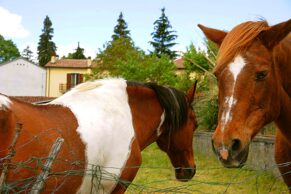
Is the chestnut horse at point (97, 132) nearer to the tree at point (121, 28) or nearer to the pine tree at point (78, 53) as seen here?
the tree at point (121, 28)

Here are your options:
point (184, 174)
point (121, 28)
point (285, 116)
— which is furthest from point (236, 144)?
point (121, 28)

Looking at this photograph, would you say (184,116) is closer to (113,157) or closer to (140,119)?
(140,119)

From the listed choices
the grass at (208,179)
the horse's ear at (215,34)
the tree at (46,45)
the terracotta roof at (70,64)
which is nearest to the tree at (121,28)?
the terracotta roof at (70,64)

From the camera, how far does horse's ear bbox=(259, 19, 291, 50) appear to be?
247 centimetres

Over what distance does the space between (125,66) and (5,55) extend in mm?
42660

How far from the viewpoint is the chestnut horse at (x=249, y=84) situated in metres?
2.24

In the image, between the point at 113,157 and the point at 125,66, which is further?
the point at 125,66

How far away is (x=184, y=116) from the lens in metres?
4.21

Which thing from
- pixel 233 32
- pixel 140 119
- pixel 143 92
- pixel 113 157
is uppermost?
pixel 233 32

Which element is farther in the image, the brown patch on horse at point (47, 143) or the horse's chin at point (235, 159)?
the brown patch on horse at point (47, 143)

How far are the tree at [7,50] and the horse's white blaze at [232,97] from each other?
6432 cm

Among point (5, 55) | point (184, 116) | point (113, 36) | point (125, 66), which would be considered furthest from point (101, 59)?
point (5, 55)

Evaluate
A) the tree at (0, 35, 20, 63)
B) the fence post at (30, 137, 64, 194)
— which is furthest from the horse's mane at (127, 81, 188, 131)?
the tree at (0, 35, 20, 63)

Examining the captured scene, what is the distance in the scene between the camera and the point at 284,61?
2.58 metres
